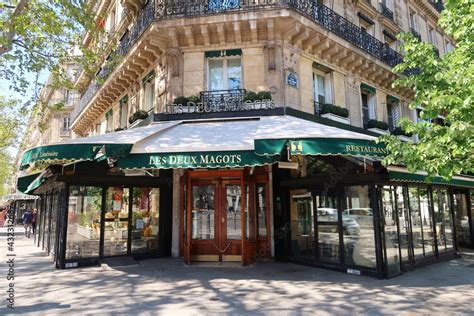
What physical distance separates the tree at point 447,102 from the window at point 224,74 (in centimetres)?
540

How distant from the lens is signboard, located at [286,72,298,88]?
10820mm

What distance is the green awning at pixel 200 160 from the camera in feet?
24.1

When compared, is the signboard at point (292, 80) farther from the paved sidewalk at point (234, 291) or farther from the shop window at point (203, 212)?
the paved sidewalk at point (234, 291)

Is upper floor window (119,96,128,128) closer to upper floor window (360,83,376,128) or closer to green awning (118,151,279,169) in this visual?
green awning (118,151,279,169)

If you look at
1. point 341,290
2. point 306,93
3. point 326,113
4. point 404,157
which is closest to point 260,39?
point 306,93

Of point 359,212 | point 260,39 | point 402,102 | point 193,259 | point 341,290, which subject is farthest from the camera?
point 402,102

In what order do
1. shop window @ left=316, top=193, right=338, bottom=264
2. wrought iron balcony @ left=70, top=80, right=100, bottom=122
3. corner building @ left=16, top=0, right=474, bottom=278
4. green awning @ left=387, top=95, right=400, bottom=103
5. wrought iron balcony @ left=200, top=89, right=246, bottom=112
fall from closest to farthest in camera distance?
corner building @ left=16, top=0, right=474, bottom=278, shop window @ left=316, top=193, right=338, bottom=264, wrought iron balcony @ left=200, top=89, right=246, bottom=112, green awning @ left=387, top=95, right=400, bottom=103, wrought iron balcony @ left=70, top=80, right=100, bottom=122

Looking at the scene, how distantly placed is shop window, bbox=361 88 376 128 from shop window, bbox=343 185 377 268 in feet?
22.5

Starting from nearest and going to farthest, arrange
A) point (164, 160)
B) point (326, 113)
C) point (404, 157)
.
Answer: point (404, 157), point (164, 160), point (326, 113)

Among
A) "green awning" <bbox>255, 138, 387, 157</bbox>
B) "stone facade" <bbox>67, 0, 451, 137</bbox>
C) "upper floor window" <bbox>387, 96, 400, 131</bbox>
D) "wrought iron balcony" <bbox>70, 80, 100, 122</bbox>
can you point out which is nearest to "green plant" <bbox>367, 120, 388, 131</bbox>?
"stone facade" <bbox>67, 0, 451, 137</bbox>

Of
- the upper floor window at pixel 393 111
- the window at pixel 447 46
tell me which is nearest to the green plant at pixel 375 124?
the upper floor window at pixel 393 111

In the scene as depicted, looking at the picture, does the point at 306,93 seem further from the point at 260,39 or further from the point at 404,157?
the point at 404,157

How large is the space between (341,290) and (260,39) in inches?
305

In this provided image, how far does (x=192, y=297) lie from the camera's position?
6176 millimetres
